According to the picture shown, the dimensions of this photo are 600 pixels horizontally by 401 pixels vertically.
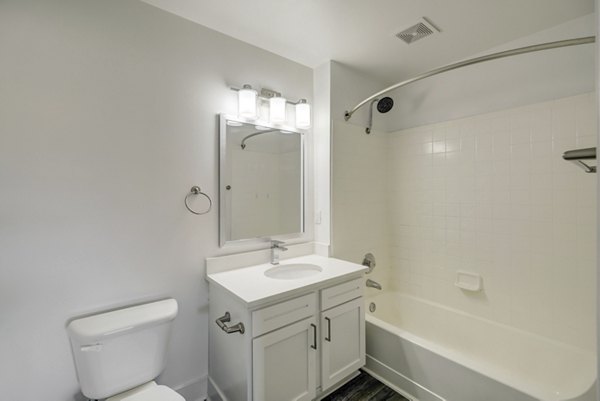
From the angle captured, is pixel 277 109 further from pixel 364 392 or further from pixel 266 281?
pixel 364 392

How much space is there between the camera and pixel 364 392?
1.75m

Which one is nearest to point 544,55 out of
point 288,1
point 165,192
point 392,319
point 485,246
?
point 485,246

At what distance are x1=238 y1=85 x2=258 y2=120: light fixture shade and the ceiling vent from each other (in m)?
1.07

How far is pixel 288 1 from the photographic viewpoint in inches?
58.2

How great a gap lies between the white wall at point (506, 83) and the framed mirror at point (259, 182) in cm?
106

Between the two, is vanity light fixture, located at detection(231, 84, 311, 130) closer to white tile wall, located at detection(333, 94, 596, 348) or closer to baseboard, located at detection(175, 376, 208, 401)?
white tile wall, located at detection(333, 94, 596, 348)

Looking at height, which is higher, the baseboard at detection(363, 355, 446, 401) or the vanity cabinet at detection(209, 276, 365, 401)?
the vanity cabinet at detection(209, 276, 365, 401)

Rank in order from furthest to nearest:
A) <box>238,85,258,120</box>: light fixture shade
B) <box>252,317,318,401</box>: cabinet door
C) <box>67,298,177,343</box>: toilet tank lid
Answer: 1. <box>238,85,258,120</box>: light fixture shade
2. <box>252,317,318,401</box>: cabinet door
3. <box>67,298,177,343</box>: toilet tank lid

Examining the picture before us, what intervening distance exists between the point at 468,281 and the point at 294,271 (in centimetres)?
139

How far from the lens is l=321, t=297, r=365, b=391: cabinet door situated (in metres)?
1.59

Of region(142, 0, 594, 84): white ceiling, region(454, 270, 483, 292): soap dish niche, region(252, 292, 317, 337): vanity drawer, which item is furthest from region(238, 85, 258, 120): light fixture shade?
region(454, 270, 483, 292): soap dish niche

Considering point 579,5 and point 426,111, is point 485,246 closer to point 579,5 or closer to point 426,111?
point 426,111

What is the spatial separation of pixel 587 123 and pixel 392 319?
6.58 feet

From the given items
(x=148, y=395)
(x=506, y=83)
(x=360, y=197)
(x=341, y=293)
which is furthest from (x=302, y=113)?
(x=148, y=395)
